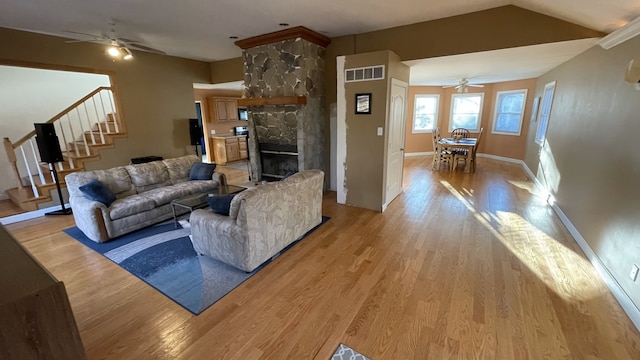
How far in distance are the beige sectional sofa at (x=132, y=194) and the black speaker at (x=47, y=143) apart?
2.38ft

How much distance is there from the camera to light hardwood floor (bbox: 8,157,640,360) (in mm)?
1818

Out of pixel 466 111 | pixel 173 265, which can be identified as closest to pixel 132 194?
pixel 173 265

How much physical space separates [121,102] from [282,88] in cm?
324

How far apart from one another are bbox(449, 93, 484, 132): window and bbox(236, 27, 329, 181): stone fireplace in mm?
5844

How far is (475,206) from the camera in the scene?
171 inches

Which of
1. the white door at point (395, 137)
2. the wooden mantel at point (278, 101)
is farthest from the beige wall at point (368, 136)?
the wooden mantel at point (278, 101)

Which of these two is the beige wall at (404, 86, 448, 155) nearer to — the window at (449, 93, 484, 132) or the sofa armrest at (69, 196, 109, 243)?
the window at (449, 93, 484, 132)

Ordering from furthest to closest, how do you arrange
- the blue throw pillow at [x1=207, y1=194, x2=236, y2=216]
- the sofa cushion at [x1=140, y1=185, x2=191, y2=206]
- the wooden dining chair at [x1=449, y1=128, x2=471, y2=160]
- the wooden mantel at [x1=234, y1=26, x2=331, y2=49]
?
the wooden dining chair at [x1=449, y1=128, x2=471, y2=160] < the wooden mantel at [x1=234, y1=26, x2=331, y2=49] < the sofa cushion at [x1=140, y1=185, x2=191, y2=206] < the blue throw pillow at [x1=207, y1=194, x2=236, y2=216]

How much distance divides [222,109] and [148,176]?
4849 mm

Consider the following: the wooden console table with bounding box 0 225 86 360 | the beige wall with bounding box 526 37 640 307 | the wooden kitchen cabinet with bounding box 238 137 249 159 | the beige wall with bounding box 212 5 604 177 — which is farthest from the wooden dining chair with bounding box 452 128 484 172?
the wooden console table with bounding box 0 225 86 360

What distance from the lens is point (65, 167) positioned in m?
4.59

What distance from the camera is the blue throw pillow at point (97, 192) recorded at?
330 cm

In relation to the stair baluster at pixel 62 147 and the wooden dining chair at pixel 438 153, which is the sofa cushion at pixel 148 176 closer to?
the stair baluster at pixel 62 147

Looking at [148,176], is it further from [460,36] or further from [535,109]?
[535,109]
